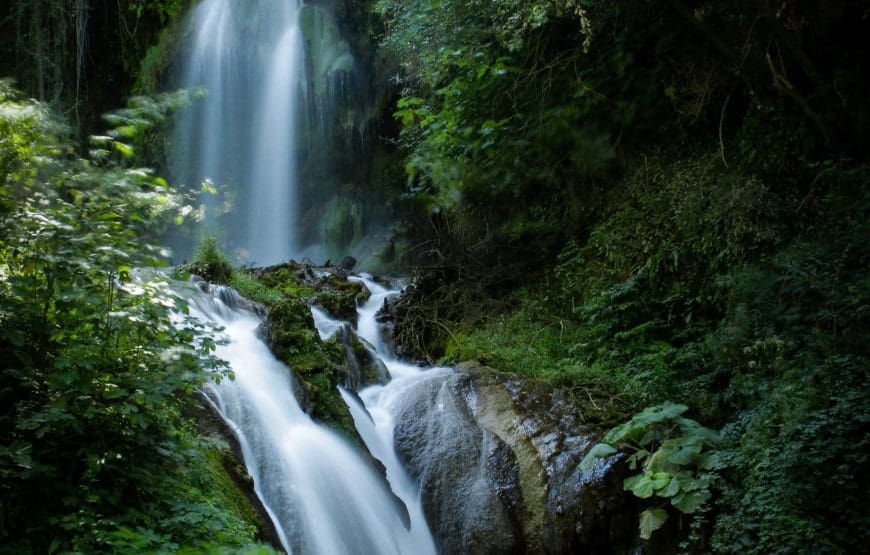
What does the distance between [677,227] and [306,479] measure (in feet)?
16.3

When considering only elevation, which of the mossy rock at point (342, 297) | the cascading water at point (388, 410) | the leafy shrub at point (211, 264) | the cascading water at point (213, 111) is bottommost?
the cascading water at point (388, 410)

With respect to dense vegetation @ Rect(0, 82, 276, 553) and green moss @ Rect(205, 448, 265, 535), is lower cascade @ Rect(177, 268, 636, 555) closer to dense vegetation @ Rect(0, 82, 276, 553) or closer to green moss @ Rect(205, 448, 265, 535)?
green moss @ Rect(205, 448, 265, 535)

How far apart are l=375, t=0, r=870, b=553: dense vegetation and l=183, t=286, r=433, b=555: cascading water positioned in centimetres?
220

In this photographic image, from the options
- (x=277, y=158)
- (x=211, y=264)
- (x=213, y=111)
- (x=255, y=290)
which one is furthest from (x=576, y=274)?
(x=213, y=111)

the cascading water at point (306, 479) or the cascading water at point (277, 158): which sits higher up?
the cascading water at point (277, 158)

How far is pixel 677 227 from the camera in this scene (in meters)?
6.81

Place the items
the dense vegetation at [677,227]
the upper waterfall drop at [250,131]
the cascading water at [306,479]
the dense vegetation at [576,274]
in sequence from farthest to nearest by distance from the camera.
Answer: the upper waterfall drop at [250,131], the cascading water at [306,479], the dense vegetation at [677,227], the dense vegetation at [576,274]

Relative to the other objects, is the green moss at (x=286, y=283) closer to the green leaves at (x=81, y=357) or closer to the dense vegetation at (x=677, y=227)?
the dense vegetation at (x=677, y=227)

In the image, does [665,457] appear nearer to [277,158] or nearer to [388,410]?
[388,410]

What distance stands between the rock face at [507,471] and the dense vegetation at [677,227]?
1.44 ft

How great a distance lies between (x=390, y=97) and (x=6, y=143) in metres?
12.7

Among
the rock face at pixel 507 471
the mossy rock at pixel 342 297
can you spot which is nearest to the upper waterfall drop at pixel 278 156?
the mossy rock at pixel 342 297

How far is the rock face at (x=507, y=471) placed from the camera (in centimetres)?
463

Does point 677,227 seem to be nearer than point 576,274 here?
Yes
